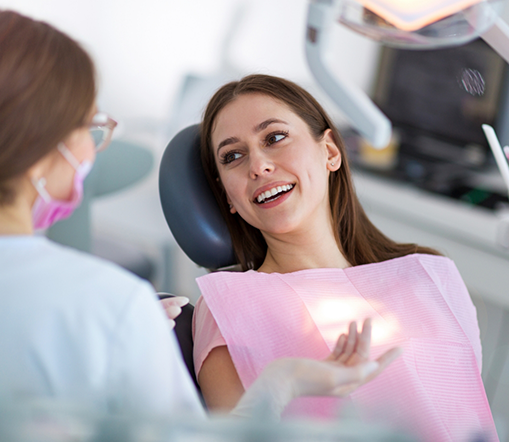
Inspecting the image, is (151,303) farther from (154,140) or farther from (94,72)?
(154,140)

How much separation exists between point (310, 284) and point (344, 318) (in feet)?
0.35

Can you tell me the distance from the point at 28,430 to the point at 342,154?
1042 mm

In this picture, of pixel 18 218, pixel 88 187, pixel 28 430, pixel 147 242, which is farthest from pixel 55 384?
pixel 147 242

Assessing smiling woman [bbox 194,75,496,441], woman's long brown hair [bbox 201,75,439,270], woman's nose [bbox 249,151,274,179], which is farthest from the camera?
woman's long brown hair [bbox 201,75,439,270]

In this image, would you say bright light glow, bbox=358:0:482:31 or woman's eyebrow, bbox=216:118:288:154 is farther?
woman's eyebrow, bbox=216:118:288:154

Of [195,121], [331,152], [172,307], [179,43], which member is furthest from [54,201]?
[179,43]

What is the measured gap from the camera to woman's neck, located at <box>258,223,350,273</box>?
133cm

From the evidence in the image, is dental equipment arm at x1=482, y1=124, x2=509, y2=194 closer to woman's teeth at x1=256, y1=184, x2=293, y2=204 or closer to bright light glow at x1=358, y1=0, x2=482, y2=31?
bright light glow at x1=358, y1=0, x2=482, y2=31

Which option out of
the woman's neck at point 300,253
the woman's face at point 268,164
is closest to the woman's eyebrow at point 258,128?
the woman's face at point 268,164

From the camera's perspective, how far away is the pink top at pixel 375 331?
1.07m

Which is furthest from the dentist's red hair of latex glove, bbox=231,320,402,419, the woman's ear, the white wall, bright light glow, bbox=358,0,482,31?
the white wall

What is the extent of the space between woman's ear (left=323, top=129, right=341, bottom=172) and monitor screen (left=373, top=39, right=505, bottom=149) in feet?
4.66

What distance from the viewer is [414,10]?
984 mm

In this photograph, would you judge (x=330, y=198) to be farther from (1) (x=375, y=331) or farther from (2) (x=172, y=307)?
(2) (x=172, y=307)
